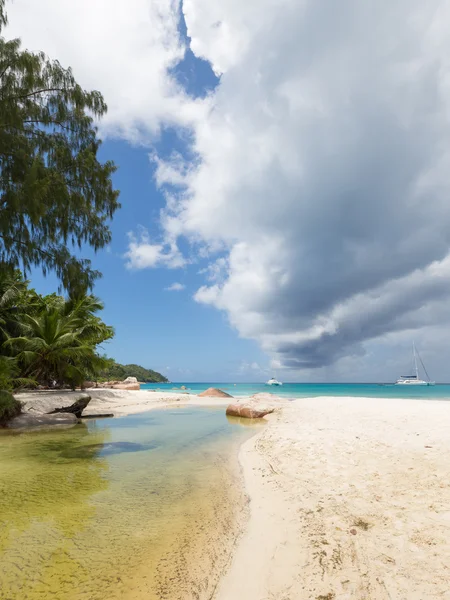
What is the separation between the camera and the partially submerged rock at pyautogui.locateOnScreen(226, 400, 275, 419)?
21641 millimetres

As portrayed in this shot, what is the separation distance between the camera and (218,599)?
3451 mm

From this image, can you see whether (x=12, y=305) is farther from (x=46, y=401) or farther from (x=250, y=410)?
(x=250, y=410)

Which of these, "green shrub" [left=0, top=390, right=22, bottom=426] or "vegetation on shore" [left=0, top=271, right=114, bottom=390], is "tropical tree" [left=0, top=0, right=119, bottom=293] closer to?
"green shrub" [left=0, top=390, right=22, bottom=426]

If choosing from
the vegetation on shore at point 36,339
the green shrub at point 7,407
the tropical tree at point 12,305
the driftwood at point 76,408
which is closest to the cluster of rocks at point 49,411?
the driftwood at point 76,408

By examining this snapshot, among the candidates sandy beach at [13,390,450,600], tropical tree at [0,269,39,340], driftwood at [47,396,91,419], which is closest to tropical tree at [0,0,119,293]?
sandy beach at [13,390,450,600]

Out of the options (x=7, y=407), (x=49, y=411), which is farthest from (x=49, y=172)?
(x=49, y=411)

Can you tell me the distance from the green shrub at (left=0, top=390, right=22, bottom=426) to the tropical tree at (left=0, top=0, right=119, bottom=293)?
9.67 metres

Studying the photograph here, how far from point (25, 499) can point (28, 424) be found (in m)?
12.8

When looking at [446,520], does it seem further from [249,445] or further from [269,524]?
[249,445]

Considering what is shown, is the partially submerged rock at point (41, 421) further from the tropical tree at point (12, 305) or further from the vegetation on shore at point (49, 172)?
the vegetation on shore at point (49, 172)

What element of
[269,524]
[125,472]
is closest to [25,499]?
[125,472]

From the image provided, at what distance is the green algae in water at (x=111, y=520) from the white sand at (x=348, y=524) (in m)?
0.61

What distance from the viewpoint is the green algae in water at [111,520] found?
380cm

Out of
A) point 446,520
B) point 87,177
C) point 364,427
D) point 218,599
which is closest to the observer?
point 218,599
